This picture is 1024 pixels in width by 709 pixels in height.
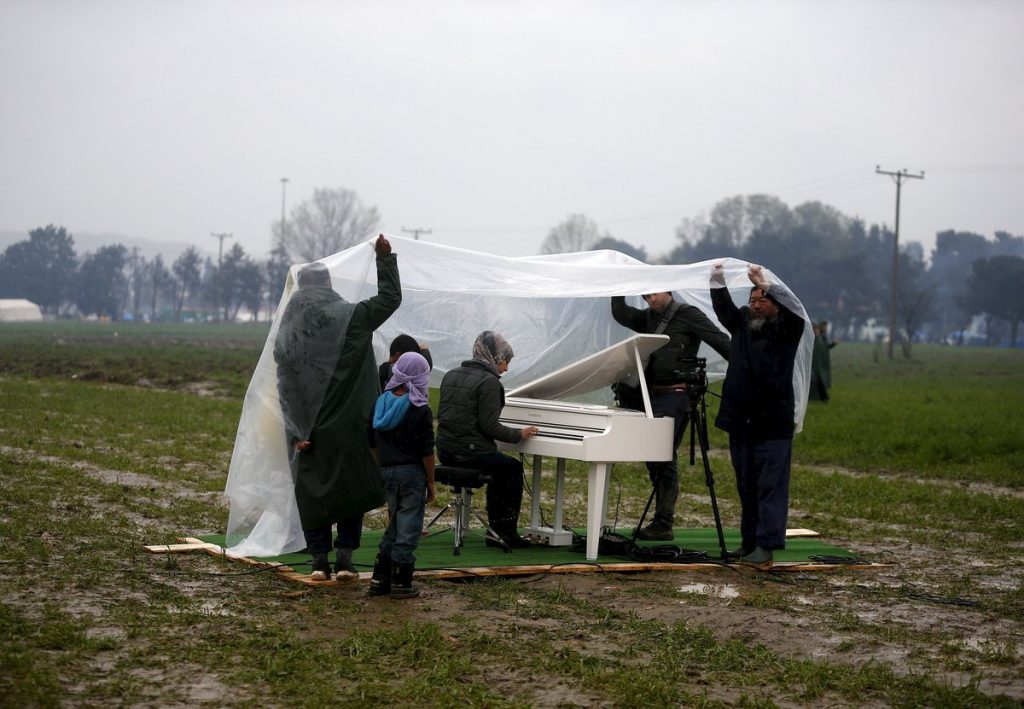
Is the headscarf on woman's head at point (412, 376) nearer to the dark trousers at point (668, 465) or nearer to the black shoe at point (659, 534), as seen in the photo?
the dark trousers at point (668, 465)

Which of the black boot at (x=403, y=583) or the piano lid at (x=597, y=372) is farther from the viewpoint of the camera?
the piano lid at (x=597, y=372)

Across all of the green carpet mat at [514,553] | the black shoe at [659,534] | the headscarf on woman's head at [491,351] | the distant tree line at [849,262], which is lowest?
the green carpet mat at [514,553]

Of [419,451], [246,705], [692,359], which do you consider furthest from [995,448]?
[246,705]

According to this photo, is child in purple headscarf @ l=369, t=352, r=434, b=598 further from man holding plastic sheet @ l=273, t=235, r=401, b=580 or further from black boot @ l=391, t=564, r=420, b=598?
man holding plastic sheet @ l=273, t=235, r=401, b=580

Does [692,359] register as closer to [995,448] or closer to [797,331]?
[797,331]

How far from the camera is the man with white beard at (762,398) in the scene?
866cm

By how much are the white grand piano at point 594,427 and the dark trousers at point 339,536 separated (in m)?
1.56

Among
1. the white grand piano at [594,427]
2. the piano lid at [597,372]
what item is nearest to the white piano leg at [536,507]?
the white grand piano at [594,427]

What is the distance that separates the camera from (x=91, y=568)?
7.93 meters

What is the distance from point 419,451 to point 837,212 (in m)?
125

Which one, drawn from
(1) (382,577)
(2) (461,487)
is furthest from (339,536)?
(2) (461,487)

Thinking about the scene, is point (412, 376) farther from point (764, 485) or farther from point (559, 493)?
point (764, 485)

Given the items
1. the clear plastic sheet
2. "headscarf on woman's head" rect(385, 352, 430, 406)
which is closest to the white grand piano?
the clear plastic sheet

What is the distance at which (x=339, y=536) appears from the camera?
8023 millimetres
